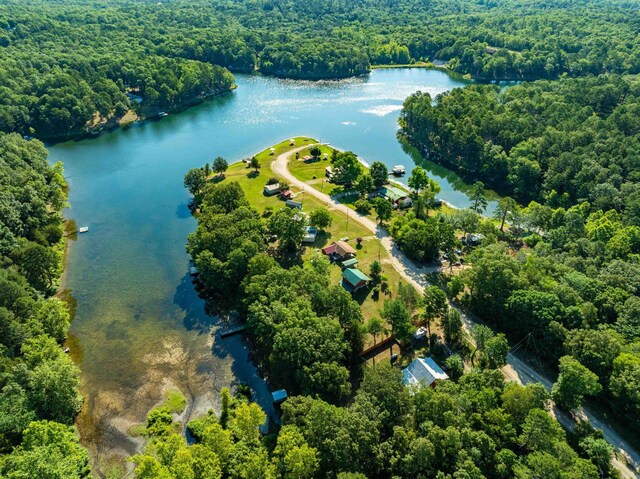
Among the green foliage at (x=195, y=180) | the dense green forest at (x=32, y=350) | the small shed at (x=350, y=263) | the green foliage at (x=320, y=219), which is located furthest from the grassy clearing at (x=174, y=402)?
the green foliage at (x=195, y=180)

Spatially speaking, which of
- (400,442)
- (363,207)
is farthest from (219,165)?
(400,442)

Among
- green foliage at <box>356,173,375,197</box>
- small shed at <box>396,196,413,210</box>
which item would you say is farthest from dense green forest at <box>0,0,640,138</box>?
small shed at <box>396,196,413,210</box>

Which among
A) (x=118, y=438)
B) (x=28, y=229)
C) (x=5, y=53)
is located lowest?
(x=118, y=438)

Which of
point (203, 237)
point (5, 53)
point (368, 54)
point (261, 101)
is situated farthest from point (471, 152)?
point (5, 53)

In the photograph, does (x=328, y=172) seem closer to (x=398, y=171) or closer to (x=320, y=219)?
(x=398, y=171)

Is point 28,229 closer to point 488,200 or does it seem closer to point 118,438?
point 118,438
